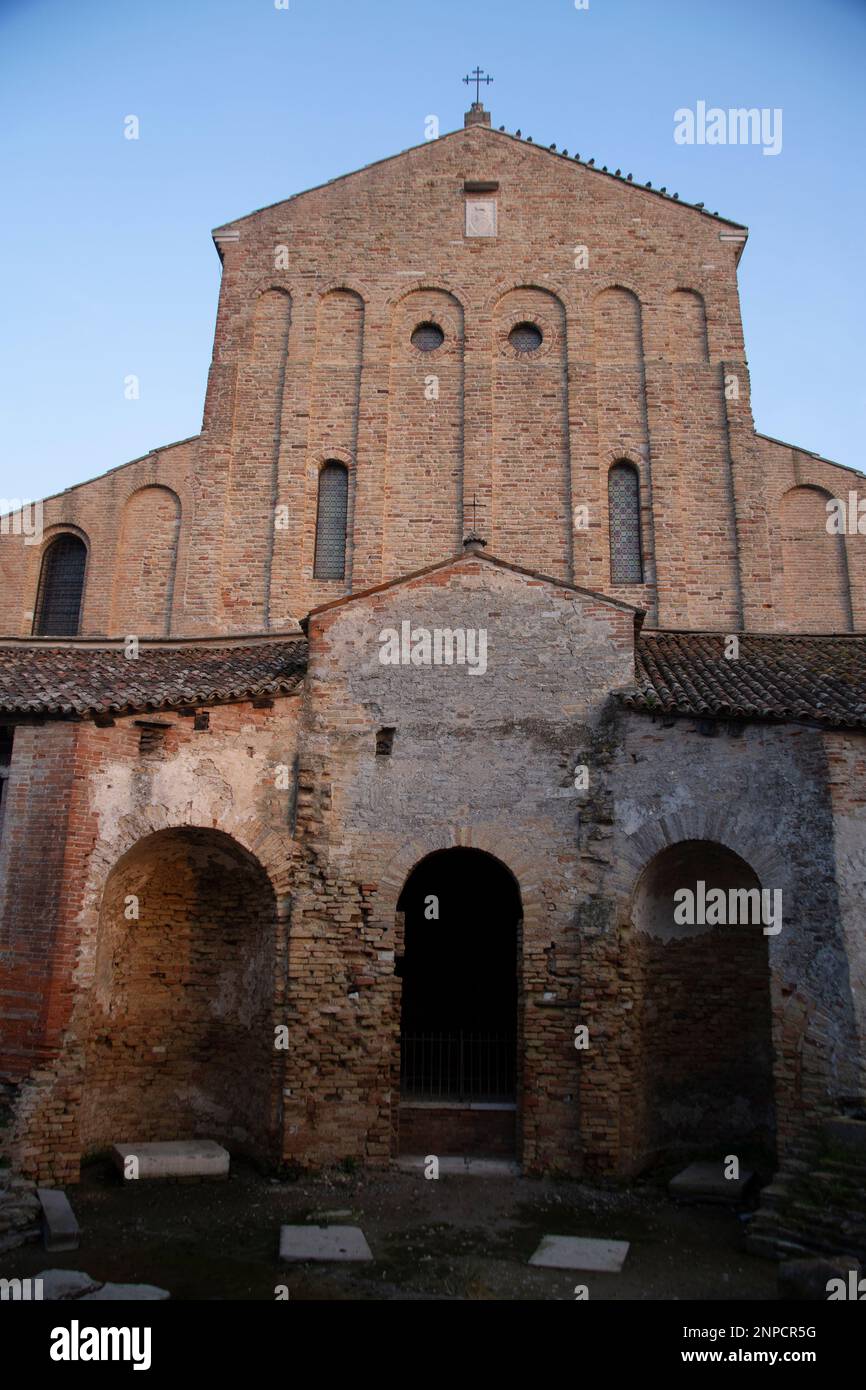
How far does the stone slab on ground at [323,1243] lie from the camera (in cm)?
868

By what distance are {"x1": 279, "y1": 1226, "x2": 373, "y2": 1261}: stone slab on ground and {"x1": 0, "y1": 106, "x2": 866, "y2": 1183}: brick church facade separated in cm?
200

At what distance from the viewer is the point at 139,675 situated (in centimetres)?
1313

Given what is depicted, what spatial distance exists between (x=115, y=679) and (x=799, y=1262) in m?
9.60

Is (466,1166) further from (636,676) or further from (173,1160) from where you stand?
(636,676)

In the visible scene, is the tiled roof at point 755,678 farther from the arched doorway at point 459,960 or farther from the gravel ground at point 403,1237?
the gravel ground at point 403,1237

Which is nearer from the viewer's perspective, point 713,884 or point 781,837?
point 781,837

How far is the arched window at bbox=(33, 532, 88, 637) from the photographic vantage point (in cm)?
1730

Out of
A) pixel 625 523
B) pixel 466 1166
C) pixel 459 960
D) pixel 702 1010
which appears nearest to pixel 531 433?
pixel 625 523

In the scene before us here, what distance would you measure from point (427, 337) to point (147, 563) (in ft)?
20.5

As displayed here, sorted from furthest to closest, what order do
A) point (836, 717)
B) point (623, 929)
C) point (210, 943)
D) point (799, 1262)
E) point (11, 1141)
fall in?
point (210, 943)
point (623, 929)
point (836, 717)
point (11, 1141)
point (799, 1262)

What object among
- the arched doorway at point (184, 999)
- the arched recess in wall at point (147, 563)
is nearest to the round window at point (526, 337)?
the arched recess in wall at point (147, 563)

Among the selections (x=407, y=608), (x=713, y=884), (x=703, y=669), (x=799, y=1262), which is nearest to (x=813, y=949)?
(x=713, y=884)

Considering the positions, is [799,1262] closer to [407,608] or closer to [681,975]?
[681,975]

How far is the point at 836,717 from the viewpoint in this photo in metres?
10.7
